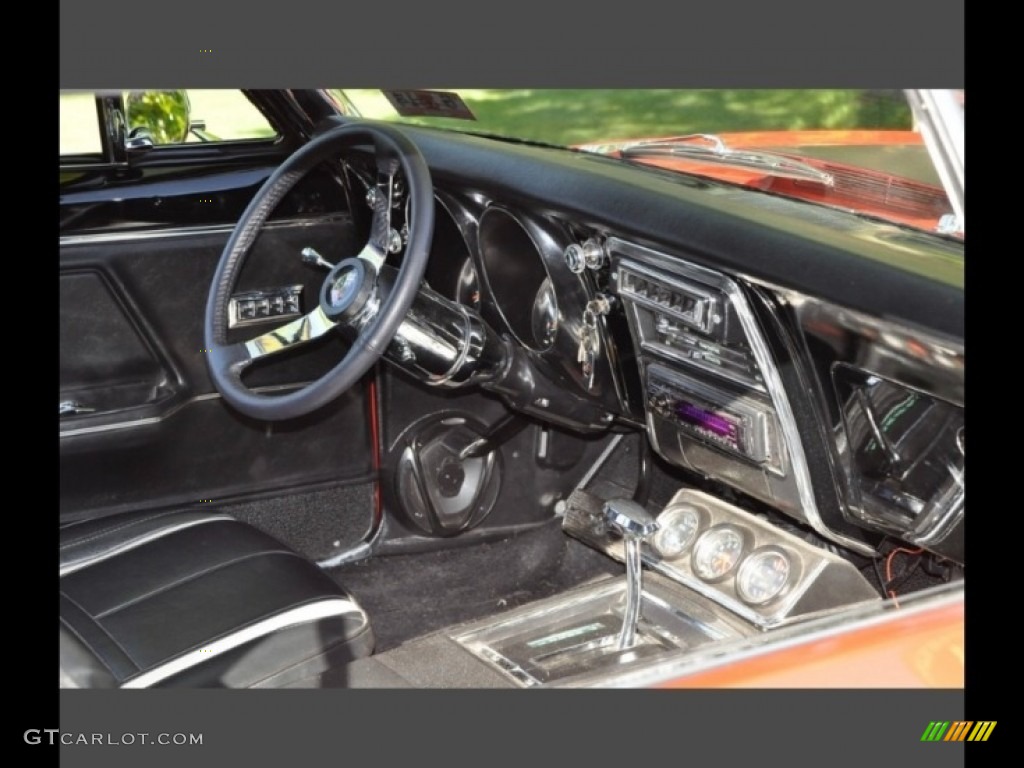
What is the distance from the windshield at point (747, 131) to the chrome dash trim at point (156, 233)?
0.29 m

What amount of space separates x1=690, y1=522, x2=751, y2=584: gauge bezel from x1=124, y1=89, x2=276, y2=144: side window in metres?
1.30

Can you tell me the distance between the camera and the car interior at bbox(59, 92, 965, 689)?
1925 millimetres

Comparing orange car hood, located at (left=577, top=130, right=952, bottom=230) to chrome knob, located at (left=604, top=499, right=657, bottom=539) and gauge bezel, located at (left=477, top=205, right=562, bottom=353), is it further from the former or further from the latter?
chrome knob, located at (left=604, top=499, right=657, bottom=539)

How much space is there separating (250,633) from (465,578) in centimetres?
93

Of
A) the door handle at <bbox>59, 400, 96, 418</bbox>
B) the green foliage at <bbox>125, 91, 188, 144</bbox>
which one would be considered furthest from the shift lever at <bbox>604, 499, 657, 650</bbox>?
the green foliage at <bbox>125, 91, 188, 144</bbox>

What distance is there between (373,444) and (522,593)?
1.59ft

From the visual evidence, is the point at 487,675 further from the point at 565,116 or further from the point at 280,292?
the point at 565,116

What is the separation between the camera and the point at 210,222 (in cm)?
263

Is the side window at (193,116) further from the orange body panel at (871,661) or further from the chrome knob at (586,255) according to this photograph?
the orange body panel at (871,661)

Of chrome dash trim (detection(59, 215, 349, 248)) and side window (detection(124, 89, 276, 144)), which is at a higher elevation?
side window (detection(124, 89, 276, 144))

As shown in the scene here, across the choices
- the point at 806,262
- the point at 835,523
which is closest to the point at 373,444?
the point at 835,523

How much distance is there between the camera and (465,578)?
291 cm
